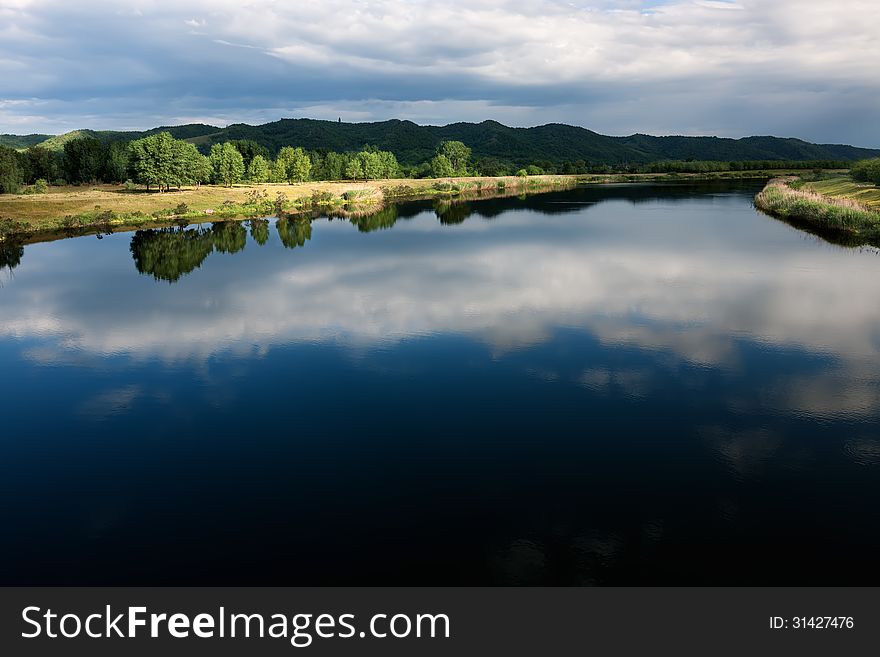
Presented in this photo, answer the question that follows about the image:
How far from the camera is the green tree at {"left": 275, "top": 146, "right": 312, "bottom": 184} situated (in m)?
144

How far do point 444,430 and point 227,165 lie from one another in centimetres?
12017

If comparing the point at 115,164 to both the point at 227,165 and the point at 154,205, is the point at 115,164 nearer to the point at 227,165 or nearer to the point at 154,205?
the point at 227,165

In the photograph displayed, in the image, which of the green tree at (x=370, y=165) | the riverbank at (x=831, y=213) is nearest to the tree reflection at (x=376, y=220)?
the riverbank at (x=831, y=213)

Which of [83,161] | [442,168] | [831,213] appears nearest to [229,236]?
[831,213]

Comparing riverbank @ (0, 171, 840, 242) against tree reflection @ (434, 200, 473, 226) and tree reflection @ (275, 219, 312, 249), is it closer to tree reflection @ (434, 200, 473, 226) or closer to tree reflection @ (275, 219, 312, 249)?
tree reflection @ (434, 200, 473, 226)

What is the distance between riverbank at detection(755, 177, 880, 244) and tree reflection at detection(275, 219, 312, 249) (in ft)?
192

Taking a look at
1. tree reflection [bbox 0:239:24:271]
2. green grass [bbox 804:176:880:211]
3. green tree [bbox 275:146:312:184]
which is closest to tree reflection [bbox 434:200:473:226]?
green tree [bbox 275:146:312:184]

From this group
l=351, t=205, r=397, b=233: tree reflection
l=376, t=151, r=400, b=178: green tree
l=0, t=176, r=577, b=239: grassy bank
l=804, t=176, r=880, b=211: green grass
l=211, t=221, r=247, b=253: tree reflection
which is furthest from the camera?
l=376, t=151, r=400, b=178: green tree

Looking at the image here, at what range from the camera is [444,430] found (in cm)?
1962

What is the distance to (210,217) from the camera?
8869 cm

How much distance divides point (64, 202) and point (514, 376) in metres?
86.3
